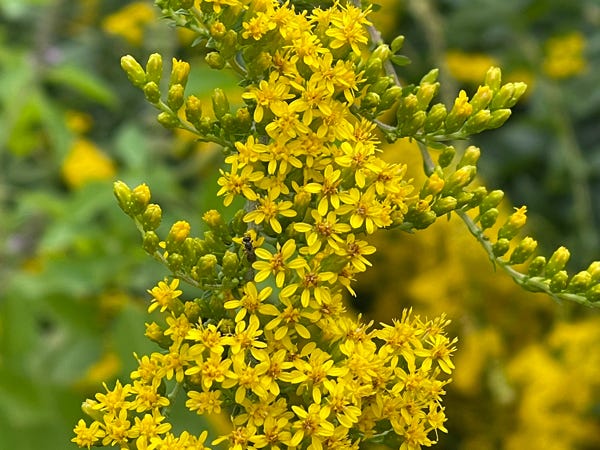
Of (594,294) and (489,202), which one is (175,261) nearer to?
(489,202)

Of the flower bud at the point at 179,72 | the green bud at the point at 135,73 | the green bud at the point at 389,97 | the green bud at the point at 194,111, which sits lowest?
the green bud at the point at 389,97

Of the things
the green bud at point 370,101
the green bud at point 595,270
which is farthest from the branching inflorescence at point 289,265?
the green bud at point 595,270

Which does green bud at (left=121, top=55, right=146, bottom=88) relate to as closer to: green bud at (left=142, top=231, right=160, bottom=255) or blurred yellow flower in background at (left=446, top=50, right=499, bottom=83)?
green bud at (left=142, top=231, right=160, bottom=255)

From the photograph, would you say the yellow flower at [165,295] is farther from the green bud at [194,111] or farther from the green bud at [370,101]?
the green bud at [370,101]

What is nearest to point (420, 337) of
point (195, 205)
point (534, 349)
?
point (195, 205)

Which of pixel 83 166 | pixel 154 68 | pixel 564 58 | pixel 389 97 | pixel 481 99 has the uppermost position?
pixel 83 166

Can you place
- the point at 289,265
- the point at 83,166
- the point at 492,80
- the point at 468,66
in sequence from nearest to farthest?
the point at 289,265 → the point at 492,80 → the point at 83,166 → the point at 468,66

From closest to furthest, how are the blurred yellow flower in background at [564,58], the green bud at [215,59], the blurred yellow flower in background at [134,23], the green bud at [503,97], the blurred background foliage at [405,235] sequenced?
the green bud at [215,59]
the green bud at [503,97]
the blurred background foliage at [405,235]
the blurred yellow flower in background at [134,23]
the blurred yellow flower in background at [564,58]

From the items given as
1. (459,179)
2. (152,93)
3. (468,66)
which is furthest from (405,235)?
(152,93)
